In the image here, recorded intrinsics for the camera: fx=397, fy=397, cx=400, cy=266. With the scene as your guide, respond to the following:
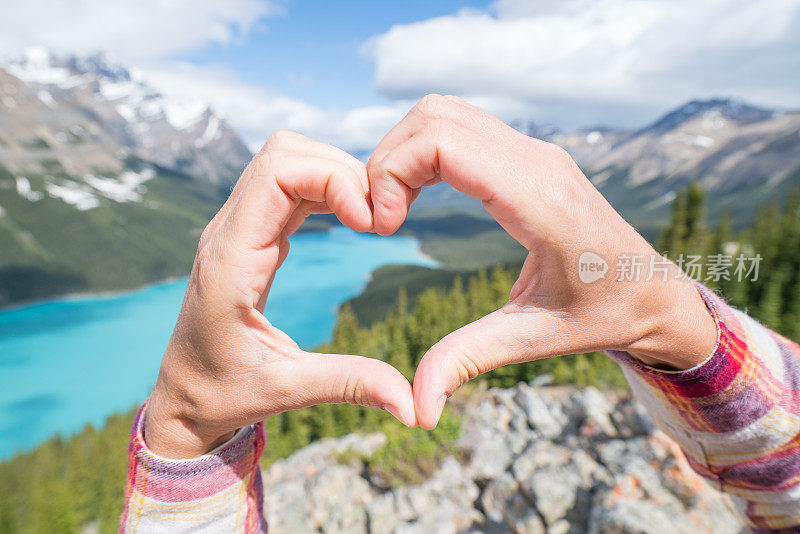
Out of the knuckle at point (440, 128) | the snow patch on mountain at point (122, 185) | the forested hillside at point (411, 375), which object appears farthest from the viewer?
the snow patch on mountain at point (122, 185)

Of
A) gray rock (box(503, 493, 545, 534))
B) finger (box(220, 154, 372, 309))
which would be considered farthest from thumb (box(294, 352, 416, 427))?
gray rock (box(503, 493, 545, 534))

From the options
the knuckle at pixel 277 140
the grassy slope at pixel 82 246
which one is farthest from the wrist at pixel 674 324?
A: the grassy slope at pixel 82 246

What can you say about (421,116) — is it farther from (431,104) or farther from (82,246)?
(82,246)

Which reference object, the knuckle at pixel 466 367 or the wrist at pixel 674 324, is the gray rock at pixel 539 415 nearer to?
the wrist at pixel 674 324

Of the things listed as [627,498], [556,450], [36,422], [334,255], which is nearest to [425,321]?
[556,450]

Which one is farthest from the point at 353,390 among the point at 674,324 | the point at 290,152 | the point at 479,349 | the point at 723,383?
the point at 723,383

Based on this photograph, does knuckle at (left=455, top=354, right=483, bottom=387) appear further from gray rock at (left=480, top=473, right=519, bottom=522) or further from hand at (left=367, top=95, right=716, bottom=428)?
gray rock at (left=480, top=473, right=519, bottom=522)
